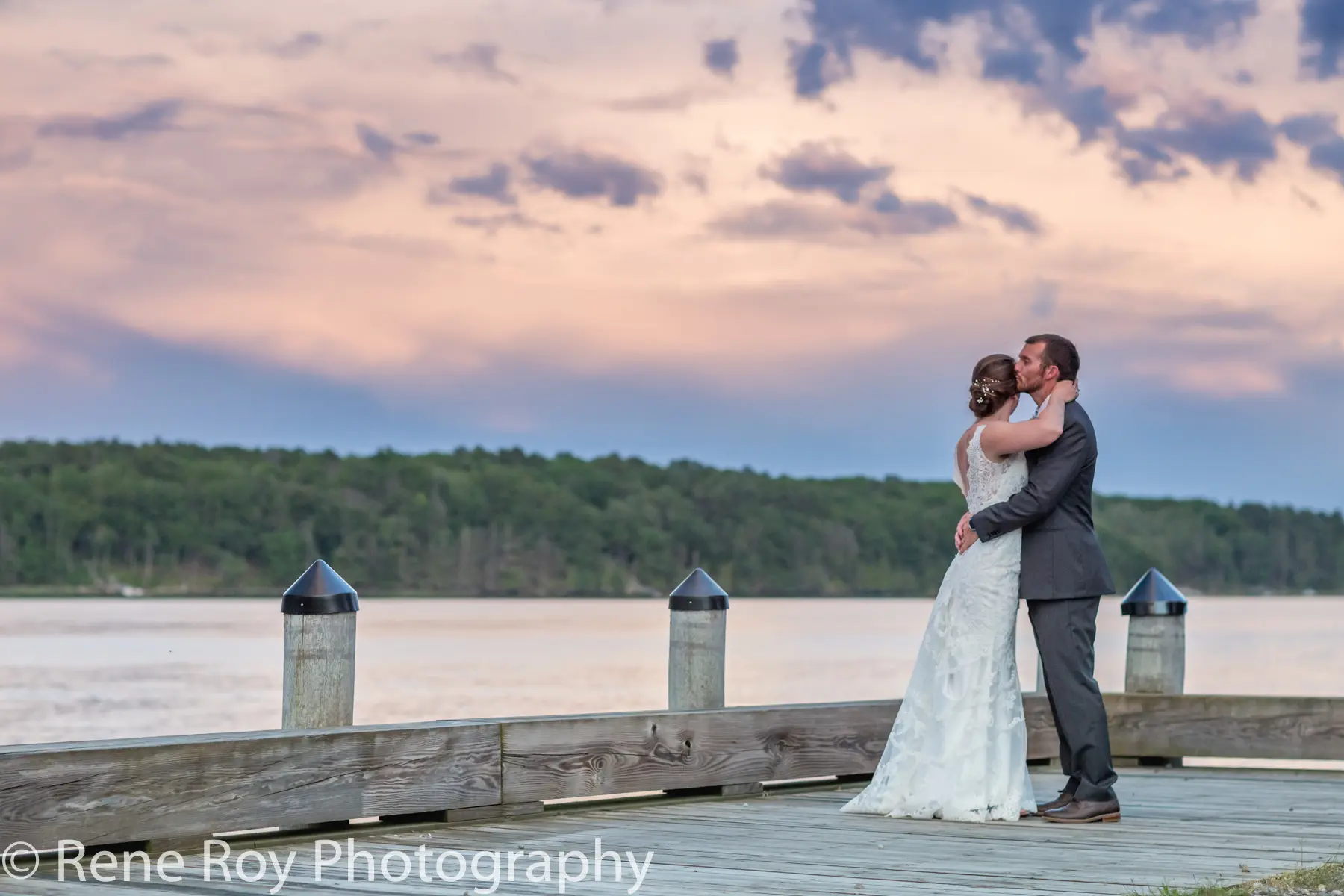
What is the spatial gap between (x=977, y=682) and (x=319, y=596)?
8.53ft

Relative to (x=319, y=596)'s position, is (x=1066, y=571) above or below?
above

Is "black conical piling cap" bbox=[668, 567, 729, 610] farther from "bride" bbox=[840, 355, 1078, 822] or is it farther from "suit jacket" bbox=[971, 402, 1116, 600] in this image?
"suit jacket" bbox=[971, 402, 1116, 600]

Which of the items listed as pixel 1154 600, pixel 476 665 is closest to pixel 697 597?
pixel 1154 600

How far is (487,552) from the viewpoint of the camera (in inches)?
4043

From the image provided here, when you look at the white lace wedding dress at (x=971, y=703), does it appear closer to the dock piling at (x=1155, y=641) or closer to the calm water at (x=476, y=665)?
the dock piling at (x=1155, y=641)

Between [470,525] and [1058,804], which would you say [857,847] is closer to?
[1058,804]

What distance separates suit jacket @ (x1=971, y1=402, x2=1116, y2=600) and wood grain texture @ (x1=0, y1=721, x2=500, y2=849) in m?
2.14

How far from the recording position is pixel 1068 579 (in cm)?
643

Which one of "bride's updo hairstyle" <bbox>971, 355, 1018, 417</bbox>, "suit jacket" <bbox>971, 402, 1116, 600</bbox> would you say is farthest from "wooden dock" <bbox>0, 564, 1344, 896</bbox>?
"bride's updo hairstyle" <bbox>971, 355, 1018, 417</bbox>

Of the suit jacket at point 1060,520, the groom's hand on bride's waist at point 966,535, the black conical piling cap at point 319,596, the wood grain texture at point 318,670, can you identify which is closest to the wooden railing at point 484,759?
the wood grain texture at point 318,670

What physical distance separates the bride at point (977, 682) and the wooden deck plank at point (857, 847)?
13 cm

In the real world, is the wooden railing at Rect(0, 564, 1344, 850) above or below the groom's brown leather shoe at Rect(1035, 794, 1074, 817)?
above

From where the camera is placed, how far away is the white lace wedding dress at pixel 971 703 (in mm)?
6477

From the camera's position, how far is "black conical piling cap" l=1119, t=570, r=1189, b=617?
8.80 metres
